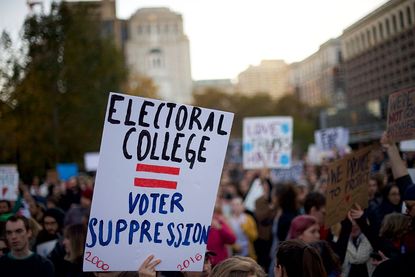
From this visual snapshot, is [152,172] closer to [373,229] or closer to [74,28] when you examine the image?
[373,229]

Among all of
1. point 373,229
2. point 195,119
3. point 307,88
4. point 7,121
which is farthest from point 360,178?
point 307,88

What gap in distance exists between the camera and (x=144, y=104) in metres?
4.24

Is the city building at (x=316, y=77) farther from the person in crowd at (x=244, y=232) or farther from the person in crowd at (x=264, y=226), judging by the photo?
the person in crowd at (x=264, y=226)

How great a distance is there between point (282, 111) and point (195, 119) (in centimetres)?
7918

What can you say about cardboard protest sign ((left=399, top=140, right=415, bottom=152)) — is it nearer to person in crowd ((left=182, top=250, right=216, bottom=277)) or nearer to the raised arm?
the raised arm

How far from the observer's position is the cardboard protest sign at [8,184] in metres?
10.4

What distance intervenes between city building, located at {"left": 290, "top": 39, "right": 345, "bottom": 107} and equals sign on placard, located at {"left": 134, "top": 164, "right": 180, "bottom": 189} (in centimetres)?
7170

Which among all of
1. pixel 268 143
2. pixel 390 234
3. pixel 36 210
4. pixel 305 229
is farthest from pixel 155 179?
pixel 268 143

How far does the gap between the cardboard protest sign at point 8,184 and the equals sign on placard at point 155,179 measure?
21.7 ft

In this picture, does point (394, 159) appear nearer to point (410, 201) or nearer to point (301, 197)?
point (410, 201)

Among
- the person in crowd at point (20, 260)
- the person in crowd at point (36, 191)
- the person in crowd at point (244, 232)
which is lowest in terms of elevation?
the person in crowd at point (244, 232)

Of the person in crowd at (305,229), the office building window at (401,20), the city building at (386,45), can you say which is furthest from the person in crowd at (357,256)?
the office building window at (401,20)

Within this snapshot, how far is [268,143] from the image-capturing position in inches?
502

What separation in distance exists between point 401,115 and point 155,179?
2690 mm
